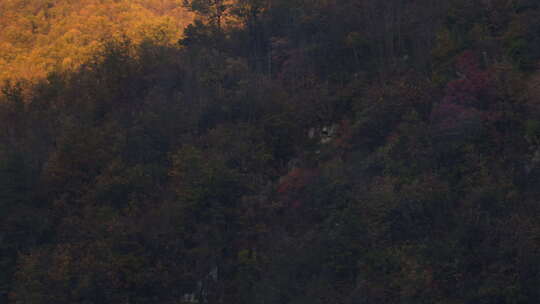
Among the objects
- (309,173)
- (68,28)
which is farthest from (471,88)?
(68,28)

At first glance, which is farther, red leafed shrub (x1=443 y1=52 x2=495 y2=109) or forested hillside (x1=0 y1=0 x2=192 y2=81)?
forested hillside (x1=0 y1=0 x2=192 y2=81)

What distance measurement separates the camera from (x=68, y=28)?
197ft

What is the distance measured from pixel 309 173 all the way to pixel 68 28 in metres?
43.5

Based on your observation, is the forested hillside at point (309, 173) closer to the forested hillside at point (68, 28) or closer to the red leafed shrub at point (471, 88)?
Answer: the red leafed shrub at point (471, 88)

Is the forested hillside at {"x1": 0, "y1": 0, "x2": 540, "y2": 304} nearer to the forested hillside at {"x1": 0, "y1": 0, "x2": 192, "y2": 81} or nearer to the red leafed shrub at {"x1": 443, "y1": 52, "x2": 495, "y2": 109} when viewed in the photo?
the red leafed shrub at {"x1": 443, "y1": 52, "x2": 495, "y2": 109}

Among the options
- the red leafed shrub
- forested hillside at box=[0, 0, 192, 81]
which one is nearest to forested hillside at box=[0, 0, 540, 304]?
the red leafed shrub

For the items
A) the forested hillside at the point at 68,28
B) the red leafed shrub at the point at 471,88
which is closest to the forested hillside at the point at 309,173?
the red leafed shrub at the point at 471,88

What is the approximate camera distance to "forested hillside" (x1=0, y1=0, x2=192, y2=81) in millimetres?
51969

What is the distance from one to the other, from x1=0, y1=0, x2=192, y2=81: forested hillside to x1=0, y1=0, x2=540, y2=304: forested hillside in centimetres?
1625

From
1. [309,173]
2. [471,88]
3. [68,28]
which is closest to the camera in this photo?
[471,88]

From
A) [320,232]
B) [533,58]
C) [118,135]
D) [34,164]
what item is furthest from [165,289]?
[533,58]

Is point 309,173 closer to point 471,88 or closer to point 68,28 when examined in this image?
point 471,88

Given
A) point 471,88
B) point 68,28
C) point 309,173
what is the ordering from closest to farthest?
1. point 471,88
2. point 309,173
3. point 68,28

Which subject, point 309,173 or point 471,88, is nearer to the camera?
point 471,88
